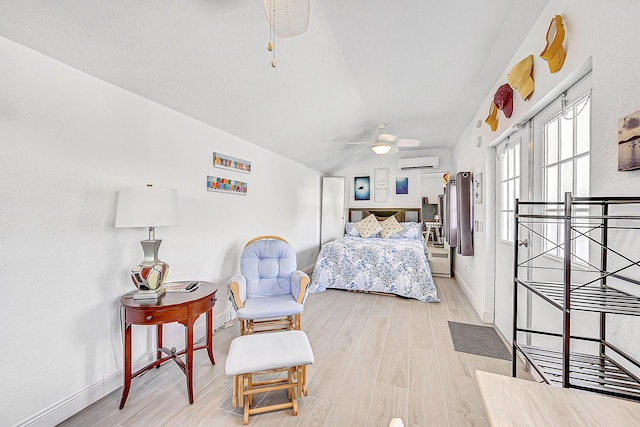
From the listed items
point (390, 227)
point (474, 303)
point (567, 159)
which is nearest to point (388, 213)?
point (390, 227)

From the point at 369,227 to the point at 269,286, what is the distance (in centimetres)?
327

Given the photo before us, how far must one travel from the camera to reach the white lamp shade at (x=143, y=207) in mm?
1677

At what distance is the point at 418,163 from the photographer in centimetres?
575

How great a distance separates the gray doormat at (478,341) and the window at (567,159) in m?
1.15

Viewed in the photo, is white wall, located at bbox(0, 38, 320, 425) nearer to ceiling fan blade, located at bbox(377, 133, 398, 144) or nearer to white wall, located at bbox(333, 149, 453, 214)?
ceiling fan blade, located at bbox(377, 133, 398, 144)

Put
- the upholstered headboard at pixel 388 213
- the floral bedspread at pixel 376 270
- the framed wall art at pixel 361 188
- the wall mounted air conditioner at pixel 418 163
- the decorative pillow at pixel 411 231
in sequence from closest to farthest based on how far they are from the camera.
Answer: the floral bedspread at pixel 376 270 < the decorative pillow at pixel 411 231 < the wall mounted air conditioner at pixel 418 163 < the upholstered headboard at pixel 388 213 < the framed wall art at pixel 361 188

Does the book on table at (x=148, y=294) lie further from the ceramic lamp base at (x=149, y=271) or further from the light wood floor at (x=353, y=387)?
the light wood floor at (x=353, y=387)

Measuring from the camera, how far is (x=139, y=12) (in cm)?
149

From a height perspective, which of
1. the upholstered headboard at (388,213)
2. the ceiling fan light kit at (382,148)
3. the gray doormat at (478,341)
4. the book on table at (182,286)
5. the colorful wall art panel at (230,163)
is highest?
the ceiling fan light kit at (382,148)

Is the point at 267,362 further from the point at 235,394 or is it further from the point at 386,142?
the point at 386,142

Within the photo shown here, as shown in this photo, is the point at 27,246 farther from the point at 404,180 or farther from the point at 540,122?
the point at 404,180

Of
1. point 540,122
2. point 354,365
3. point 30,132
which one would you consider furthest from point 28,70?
point 540,122

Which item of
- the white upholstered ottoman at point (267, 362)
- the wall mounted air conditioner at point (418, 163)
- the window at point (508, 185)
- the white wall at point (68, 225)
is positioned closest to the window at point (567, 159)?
the window at point (508, 185)

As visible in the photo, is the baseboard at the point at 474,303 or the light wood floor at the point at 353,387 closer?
the light wood floor at the point at 353,387
